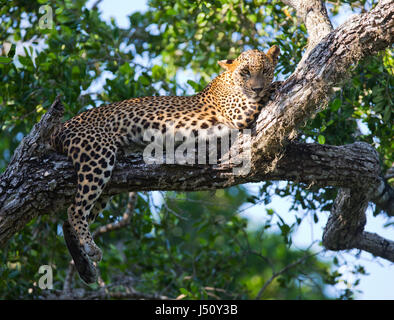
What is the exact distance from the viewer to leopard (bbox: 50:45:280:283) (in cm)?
645

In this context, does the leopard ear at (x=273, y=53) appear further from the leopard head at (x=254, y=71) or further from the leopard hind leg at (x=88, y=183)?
the leopard hind leg at (x=88, y=183)

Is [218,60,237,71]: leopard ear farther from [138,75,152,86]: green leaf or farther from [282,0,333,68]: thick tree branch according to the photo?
[138,75,152,86]: green leaf

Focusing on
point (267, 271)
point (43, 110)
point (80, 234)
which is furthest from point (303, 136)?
point (267, 271)

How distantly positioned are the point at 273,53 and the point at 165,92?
2.71 meters

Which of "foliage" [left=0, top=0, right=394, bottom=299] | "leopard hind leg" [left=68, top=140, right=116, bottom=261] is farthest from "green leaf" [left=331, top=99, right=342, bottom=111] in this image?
"leopard hind leg" [left=68, top=140, right=116, bottom=261]

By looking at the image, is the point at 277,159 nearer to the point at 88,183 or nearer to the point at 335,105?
the point at 335,105

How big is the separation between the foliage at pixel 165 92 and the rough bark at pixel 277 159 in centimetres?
57

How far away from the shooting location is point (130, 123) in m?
6.98

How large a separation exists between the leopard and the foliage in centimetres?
93

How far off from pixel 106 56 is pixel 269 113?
4.29 meters

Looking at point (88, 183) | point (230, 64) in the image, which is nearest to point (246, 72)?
point (230, 64)

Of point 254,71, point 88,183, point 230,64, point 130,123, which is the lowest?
point 88,183

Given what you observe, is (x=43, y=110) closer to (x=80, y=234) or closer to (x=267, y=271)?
(x=80, y=234)

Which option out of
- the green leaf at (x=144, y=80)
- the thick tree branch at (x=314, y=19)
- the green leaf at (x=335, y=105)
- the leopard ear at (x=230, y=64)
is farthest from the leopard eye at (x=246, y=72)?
the green leaf at (x=144, y=80)
